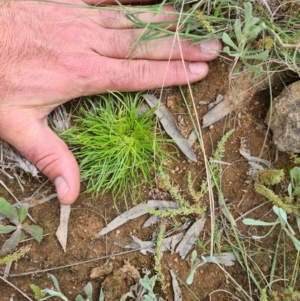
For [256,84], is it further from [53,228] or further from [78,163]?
[53,228]

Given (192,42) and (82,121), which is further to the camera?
(82,121)

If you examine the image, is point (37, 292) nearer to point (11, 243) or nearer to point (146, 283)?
point (11, 243)

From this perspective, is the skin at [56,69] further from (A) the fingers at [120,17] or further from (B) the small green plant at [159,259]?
(B) the small green plant at [159,259]

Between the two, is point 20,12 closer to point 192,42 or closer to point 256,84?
point 192,42

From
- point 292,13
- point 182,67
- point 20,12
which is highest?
point 20,12

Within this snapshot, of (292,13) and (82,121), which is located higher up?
(292,13)

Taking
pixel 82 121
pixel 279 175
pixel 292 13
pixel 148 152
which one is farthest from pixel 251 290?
pixel 292 13
